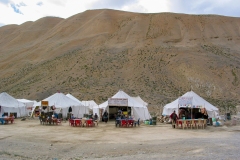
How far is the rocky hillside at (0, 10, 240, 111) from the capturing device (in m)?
52.2

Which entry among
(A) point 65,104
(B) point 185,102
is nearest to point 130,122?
(B) point 185,102

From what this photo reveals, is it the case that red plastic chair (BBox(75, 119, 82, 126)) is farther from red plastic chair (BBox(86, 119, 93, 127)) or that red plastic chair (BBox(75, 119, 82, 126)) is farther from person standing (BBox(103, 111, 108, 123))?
person standing (BBox(103, 111, 108, 123))

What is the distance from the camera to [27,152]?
1298cm

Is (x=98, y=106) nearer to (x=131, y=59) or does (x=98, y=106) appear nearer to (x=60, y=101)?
(x=60, y=101)

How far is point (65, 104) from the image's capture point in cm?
3134

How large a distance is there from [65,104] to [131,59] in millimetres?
31323

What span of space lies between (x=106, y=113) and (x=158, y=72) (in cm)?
2838

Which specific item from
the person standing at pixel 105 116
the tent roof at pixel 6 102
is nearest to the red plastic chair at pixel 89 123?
the person standing at pixel 105 116

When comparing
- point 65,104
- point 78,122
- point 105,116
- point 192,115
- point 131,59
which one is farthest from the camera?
point 131,59

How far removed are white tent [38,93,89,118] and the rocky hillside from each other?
13.4 m

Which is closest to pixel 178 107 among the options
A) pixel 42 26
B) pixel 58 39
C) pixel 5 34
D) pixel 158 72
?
pixel 158 72

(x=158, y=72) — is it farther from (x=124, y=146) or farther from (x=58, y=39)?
(x=124, y=146)

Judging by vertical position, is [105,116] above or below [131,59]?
below

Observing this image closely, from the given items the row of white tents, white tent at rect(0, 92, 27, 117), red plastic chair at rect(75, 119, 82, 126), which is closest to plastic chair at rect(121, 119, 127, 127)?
red plastic chair at rect(75, 119, 82, 126)
